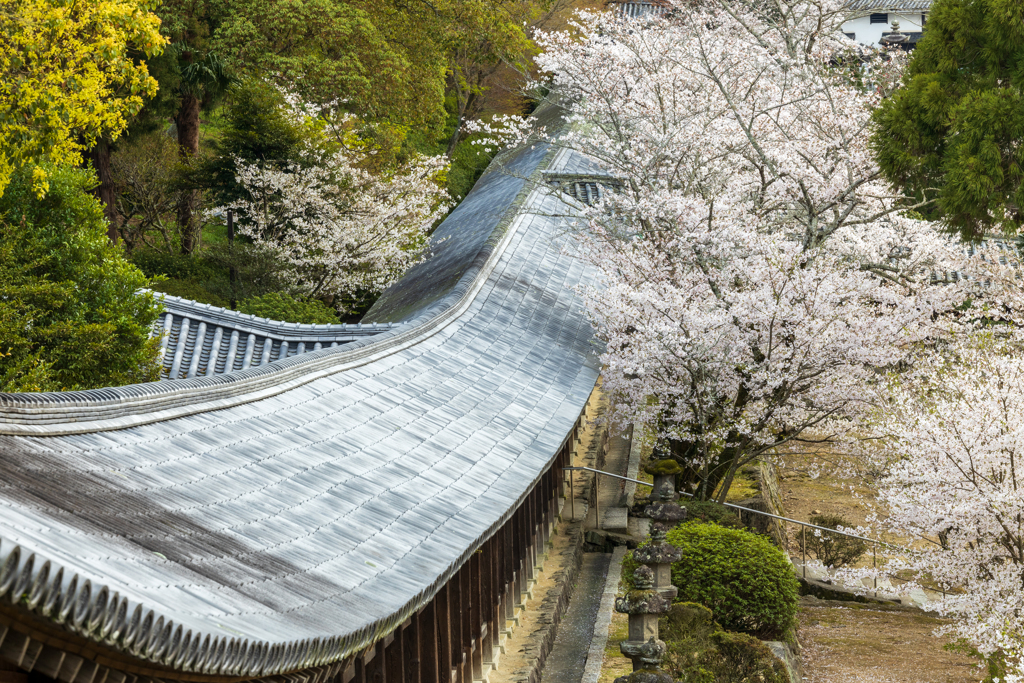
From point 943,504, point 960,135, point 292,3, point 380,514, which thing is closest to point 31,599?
point 380,514

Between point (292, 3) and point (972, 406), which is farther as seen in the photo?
point (292, 3)

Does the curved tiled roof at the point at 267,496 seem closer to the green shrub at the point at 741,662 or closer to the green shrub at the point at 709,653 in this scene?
the green shrub at the point at 709,653

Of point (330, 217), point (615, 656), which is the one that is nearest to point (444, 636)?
point (615, 656)

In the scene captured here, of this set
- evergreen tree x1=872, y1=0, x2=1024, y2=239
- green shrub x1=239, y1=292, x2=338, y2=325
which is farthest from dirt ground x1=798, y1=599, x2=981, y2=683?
green shrub x1=239, y1=292, x2=338, y2=325

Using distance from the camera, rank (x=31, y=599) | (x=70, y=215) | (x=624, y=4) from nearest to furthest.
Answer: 1. (x=31, y=599)
2. (x=70, y=215)
3. (x=624, y=4)

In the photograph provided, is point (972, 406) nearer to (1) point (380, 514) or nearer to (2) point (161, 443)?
(1) point (380, 514)

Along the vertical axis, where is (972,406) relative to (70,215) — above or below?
below

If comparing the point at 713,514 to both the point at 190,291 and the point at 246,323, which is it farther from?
the point at 190,291

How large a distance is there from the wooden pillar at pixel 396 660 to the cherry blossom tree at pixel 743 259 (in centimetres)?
671

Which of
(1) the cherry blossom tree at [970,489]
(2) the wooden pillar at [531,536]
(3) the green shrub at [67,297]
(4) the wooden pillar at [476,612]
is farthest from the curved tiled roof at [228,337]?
(1) the cherry blossom tree at [970,489]

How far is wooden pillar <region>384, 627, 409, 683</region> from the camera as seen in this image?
6988mm

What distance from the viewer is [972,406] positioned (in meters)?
11.2

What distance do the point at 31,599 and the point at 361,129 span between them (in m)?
21.6

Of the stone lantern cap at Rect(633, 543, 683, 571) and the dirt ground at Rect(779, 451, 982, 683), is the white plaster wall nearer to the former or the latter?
the dirt ground at Rect(779, 451, 982, 683)
